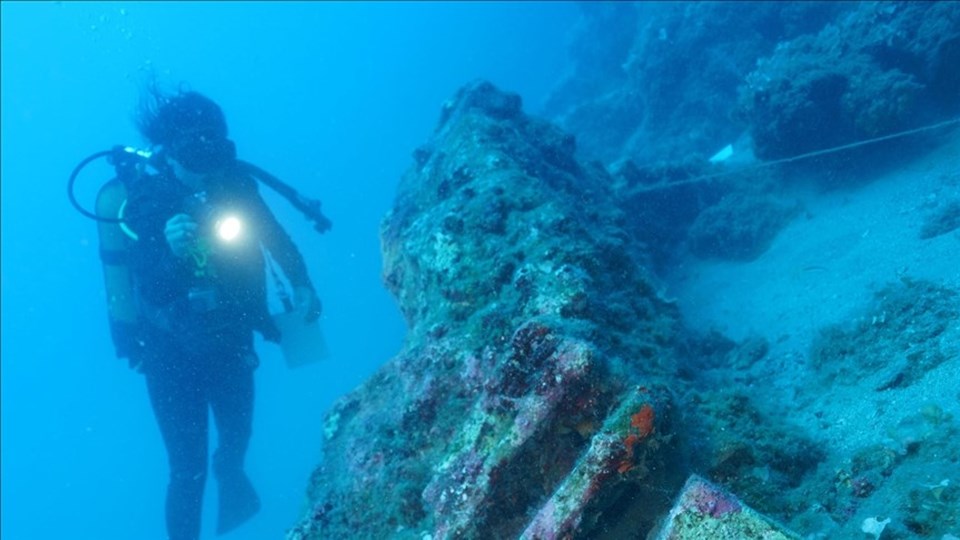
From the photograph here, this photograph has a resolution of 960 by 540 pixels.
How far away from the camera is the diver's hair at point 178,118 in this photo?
6.80 meters

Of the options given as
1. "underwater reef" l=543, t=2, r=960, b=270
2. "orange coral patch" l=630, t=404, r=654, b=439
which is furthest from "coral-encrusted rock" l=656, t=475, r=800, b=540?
"underwater reef" l=543, t=2, r=960, b=270

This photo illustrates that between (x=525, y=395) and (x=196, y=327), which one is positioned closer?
(x=525, y=395)

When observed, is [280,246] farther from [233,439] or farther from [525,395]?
[525,395]

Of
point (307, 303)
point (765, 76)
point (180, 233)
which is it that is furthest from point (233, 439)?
point (765, 76)

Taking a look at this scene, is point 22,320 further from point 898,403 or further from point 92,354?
point 898,403

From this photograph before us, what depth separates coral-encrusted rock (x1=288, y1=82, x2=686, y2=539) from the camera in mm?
2305

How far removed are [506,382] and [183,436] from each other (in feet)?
17.8

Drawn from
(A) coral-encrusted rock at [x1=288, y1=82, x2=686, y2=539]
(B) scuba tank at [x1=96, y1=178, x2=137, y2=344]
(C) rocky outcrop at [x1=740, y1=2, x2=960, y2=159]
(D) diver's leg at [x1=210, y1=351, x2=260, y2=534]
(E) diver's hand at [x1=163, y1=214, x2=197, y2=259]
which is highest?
(B) scuba tank at [x1=96, y1=178, x2=137, y2=344]

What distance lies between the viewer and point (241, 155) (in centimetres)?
11931

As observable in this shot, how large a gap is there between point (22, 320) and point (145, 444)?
75.0m

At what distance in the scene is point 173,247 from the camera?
6.14 metres

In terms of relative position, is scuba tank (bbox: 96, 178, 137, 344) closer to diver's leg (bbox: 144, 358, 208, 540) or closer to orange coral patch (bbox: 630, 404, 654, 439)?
diver's leg (bbox: 144, 358, 208, 540)

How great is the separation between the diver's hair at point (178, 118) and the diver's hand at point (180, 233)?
1.21m

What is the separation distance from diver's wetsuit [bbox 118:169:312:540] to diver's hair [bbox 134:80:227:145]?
568mm
